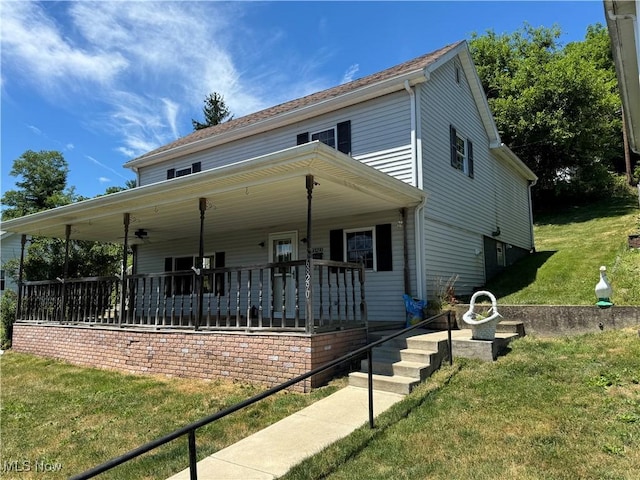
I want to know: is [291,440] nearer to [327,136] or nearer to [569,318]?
[569,318]

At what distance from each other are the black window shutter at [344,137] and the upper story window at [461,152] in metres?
2.77

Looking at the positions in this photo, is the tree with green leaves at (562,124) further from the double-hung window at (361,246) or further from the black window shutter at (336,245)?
the black window shutter at (336,245)

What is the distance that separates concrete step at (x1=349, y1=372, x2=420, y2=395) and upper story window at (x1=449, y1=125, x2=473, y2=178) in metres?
7.06

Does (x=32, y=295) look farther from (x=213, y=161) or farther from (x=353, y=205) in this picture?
(x=353, y=205)

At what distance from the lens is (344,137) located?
36.7 ft

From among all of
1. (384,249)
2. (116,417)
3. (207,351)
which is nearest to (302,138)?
(384,249)

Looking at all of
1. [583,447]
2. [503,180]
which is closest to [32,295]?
[583,447]

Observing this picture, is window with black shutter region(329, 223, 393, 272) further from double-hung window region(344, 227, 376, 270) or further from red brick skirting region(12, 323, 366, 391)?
red brick skirting region(12, 323, 366, 391)

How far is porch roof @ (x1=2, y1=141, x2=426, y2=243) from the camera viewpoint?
679cm

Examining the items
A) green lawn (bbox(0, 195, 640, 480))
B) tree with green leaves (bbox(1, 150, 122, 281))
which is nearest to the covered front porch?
green lawn (bbox(0, 195, 640, 480))

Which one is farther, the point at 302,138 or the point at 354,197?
the point at 302,138

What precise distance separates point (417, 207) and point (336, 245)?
222 cm

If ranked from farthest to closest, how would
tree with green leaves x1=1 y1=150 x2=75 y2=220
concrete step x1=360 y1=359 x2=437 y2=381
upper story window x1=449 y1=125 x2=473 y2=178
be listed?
tree with green leaves x1=1 y1=150 x2=75 y2=220, upper story window x1=449 y1=125 x2=473 y2=178, concrete step x1=360 y1=359 x2=437 y2=381

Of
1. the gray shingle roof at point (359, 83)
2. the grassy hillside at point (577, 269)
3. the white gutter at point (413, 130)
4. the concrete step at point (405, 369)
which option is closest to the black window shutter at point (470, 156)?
the gray shingle roof at point (359, 83)
